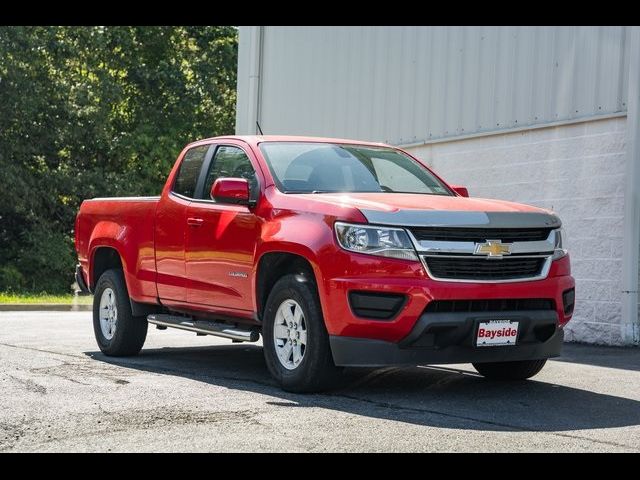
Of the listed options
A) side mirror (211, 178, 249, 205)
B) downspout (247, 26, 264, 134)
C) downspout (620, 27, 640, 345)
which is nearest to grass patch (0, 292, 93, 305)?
downspout (247, 26, 264, 134)

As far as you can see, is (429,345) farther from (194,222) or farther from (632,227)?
(632,227)

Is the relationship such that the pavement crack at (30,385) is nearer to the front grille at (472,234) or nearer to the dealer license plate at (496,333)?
the front grille at (472,234)

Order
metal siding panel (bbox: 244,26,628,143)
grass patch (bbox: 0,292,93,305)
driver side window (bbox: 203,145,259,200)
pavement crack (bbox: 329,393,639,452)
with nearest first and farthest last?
pavement crack (bbox: 329,393,639,452) → driver side window (bbox: 203,145,259,200) → metal siding panel (bbox: 244,26,628,143) → grass patch (bbox: 0,292,93,305)

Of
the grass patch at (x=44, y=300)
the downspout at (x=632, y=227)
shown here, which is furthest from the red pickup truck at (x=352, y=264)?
the grass patch at (x=44, y=300)

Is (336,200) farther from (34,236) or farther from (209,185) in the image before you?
(34,236)

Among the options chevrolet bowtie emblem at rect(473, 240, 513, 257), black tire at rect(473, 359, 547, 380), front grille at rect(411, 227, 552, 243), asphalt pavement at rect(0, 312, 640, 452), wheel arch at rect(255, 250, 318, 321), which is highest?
front grille at rect(411, 227, 552, 243)

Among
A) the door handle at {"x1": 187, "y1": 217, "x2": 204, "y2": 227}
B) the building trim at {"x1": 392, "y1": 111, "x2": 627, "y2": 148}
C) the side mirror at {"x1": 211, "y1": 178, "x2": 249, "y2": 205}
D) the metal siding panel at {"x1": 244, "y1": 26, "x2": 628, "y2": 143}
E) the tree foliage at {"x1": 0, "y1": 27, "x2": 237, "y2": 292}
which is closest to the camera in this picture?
the side mirror at {"x1": 211, "y1": 178, "x2": 249, "y2": 205}

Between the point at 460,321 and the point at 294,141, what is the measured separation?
8.18ft

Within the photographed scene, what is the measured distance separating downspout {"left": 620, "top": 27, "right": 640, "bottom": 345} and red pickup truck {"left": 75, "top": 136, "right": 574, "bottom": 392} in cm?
330

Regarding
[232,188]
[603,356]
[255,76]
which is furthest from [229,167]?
[255,76]

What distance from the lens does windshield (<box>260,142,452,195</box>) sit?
891cm

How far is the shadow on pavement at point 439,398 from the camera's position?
7.16m

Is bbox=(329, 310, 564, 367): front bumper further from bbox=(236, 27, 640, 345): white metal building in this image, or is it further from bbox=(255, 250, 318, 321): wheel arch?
bbox=(236, 27, 640, 345): white metal building

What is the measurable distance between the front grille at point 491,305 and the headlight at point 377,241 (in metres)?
0.36
